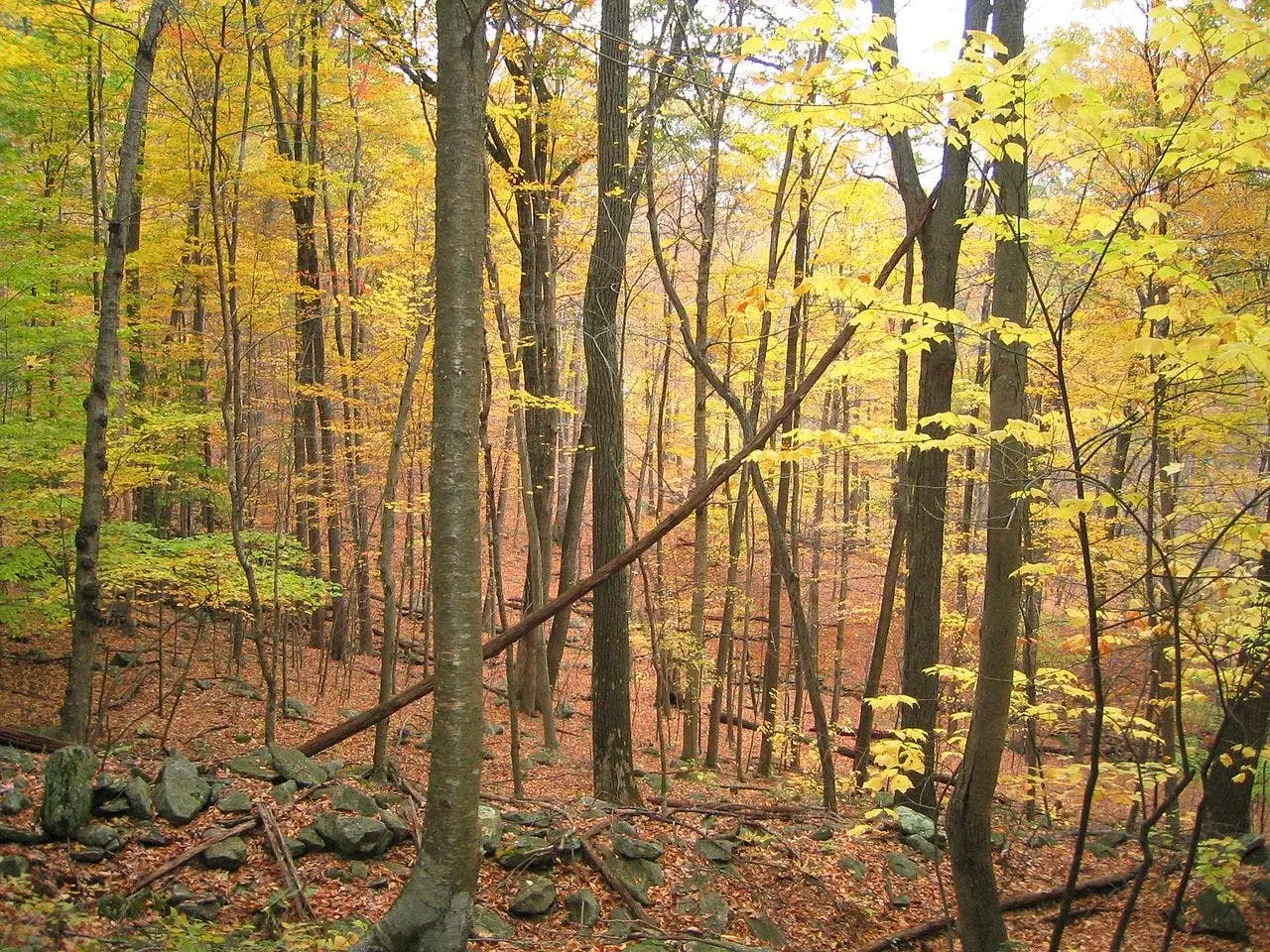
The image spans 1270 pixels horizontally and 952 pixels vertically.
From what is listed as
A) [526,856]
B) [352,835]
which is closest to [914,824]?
[526,856]

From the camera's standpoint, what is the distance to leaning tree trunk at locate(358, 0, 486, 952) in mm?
4105

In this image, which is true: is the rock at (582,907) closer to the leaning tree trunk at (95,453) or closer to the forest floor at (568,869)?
the forest floor at (568,869)

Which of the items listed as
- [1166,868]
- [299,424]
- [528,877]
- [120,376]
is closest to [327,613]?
[299,424]

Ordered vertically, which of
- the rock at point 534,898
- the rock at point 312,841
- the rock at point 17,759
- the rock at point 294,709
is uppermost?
the rock at point 17,759

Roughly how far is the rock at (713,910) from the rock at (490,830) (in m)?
1.74

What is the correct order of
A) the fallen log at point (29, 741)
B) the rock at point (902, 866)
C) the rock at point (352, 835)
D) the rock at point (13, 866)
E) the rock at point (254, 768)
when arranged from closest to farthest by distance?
the rock at point (13, 866) → the rock at point (352, 835) → the rock at point (254, 768) → the fallen log at point (29, 741) → the rock at point (902, 866)

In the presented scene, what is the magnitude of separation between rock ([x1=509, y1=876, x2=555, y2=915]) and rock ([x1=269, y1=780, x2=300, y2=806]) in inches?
83.6

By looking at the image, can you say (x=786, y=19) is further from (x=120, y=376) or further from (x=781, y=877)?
(x=120, y=376)

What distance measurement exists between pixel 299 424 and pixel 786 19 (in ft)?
35.2

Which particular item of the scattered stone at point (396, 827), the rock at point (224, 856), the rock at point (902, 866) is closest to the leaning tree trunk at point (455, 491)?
the rock at point (224, 856)

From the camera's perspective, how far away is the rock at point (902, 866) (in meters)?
7.17

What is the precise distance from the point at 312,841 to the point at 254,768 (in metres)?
1.28

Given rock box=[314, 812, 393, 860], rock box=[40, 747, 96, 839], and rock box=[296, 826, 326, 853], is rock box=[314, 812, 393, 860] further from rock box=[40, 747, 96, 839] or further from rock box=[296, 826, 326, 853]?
rock box=[40, 747, 96, 839]

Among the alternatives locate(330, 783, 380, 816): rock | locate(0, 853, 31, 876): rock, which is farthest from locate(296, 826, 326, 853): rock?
locate(0, 853, 31, 876): rock
